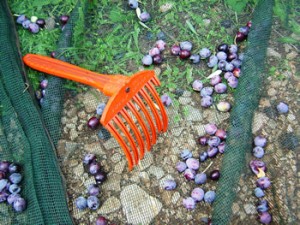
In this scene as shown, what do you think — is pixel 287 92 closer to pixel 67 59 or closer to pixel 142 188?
pixel 142 188

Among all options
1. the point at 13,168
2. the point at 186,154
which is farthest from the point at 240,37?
the point at 13,168

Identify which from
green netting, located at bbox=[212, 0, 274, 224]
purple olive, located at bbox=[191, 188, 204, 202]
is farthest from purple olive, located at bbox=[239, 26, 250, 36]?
purple olive, located at bbox=[191, 188, 204, 202]

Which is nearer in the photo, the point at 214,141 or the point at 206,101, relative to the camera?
the point at 214,141

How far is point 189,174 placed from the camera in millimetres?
2984

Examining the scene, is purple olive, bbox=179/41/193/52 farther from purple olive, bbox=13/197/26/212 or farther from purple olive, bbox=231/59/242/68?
purple olive, bbox=13/197/26/212

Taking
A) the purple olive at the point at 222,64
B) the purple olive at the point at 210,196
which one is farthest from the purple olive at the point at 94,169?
the purple olive at the point at 222,64

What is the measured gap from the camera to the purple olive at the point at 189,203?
114 inches

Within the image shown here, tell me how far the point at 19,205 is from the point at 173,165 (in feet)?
3.54

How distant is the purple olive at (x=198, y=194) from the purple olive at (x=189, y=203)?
1.0 inches

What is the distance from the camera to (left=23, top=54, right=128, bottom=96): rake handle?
275 centimetres

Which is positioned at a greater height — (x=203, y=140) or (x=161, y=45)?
(x=161, y=45)

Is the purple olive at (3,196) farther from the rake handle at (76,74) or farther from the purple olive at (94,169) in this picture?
the rake handle at (76,74)

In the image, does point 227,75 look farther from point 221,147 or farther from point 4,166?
point 4,166

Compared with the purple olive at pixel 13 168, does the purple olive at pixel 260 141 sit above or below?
above
